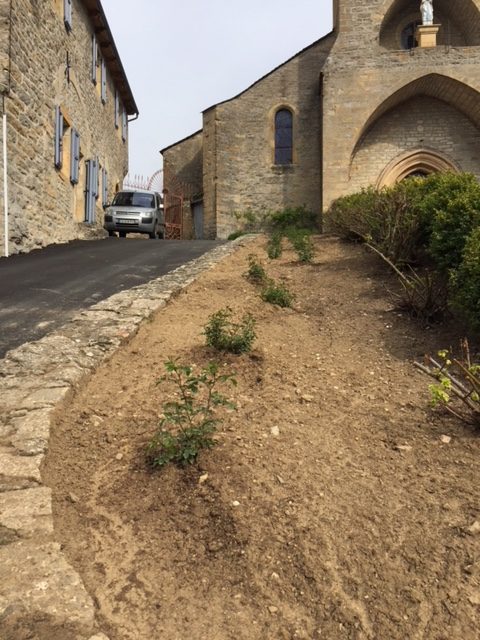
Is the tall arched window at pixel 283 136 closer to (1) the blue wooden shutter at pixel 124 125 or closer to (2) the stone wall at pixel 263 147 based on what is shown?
(2) the stone wall at pixel 263 147

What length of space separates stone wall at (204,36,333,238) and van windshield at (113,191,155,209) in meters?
3.01

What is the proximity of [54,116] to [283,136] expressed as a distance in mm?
9709

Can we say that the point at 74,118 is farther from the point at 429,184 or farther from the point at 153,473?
the point at 153,473

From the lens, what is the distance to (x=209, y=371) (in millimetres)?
2648

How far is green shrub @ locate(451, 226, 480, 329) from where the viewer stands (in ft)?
12.9

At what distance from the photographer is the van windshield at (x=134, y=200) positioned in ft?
52.1

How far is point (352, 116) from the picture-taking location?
15742 millimetres

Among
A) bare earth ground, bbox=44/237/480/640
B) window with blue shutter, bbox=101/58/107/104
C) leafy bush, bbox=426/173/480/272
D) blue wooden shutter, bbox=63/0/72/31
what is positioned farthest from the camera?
window with blue shutter, bbox=101/58/107/104

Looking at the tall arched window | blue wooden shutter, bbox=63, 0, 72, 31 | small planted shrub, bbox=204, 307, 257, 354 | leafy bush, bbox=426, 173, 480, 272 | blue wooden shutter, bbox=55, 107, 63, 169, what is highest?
blue wooden shutter, bbox=63, 0, 72, 31

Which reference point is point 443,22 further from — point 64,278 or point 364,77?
point 64,278

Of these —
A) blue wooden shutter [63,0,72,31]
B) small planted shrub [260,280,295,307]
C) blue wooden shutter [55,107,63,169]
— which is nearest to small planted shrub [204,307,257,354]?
small planted shrub [260,280,295,307]

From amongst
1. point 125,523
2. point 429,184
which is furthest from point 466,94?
point 125,523

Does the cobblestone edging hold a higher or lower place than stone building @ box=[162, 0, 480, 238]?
lower

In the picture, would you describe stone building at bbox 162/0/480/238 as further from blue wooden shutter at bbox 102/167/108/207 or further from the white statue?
blue wooden shutter at bbox 102/167/108/207
